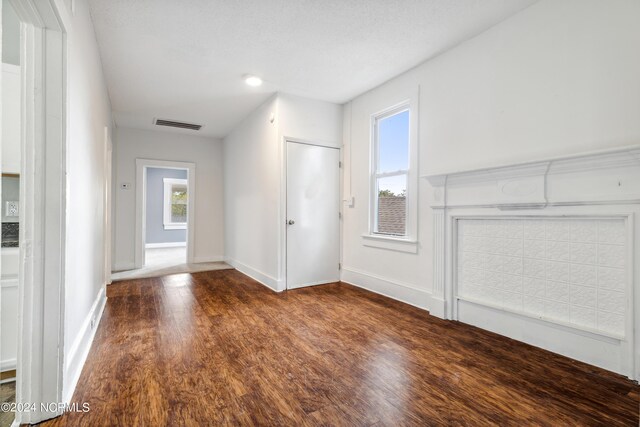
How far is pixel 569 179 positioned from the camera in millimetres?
2219

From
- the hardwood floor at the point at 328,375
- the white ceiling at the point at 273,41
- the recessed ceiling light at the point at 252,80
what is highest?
the white ceiling at the point at 273,41

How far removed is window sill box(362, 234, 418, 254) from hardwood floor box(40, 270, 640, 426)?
0.67m

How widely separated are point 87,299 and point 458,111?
356 centimetres

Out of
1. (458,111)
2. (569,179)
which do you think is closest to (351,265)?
(458,111)

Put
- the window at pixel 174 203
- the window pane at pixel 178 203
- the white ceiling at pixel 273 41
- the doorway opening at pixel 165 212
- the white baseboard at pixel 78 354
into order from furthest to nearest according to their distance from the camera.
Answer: the window pane at pixel 178 203
the window at pixel 174 203
the doorway opening at pixel 165 212
the white ceiling at pixel 273 41
the white baseboard at pixel 78 354

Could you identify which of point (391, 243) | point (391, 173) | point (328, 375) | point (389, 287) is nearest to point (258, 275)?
point (389, 287)

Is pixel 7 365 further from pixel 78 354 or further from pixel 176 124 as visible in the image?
pixel 176 124

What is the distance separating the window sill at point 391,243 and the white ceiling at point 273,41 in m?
1.85

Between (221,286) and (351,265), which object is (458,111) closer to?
(351,265)

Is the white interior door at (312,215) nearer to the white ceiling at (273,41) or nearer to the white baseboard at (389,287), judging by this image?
the white baseboard at (389,287)

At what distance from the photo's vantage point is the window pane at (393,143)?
366cm

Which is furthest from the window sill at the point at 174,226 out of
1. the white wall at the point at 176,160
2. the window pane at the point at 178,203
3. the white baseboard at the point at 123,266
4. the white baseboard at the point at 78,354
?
the white baseboard at the point at 78,354

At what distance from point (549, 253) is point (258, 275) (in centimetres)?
353

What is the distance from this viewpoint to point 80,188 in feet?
7.07
